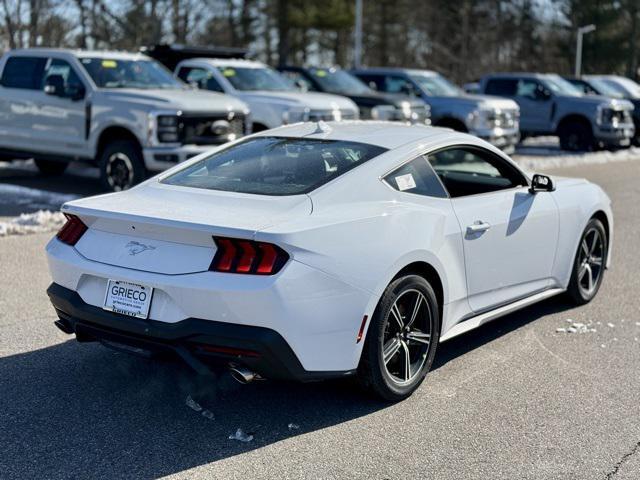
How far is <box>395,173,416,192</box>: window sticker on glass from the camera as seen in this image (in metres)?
5.03

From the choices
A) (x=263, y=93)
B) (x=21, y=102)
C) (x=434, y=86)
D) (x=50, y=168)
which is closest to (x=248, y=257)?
(x=21, y=102)

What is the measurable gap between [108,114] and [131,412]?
8211mm

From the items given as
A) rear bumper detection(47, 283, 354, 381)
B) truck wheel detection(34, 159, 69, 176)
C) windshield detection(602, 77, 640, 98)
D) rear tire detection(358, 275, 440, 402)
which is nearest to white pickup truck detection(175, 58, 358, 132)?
truck wheel detection(34, 159, 69, 176)

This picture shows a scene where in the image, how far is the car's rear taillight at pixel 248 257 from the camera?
410 centimetres

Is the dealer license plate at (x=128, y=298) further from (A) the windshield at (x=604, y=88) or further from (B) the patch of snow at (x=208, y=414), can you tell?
(A) the windshield at (x=604, y=88)

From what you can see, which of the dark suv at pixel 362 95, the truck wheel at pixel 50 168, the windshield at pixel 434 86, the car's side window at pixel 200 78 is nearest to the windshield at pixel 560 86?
the windshield at pixel 434 86

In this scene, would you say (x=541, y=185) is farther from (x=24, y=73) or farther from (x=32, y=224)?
(x=24, y=73)

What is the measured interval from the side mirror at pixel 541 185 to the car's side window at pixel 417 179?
105 cm

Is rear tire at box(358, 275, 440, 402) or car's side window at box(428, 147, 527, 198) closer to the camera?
rear tire at box(358, 275, 440, 402)

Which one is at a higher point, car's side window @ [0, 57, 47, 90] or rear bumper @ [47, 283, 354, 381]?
car's side window @ [0, 57, 47, 90]

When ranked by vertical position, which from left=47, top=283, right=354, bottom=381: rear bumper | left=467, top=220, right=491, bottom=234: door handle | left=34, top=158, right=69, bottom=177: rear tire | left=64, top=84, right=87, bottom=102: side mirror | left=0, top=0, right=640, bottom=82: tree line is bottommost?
left=34, top=158, right=69, bottom=177: rear tire

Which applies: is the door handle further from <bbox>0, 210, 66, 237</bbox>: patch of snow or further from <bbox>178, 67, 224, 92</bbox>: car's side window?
<bbox>178, 67, 224, 92</bbox>: car's side window

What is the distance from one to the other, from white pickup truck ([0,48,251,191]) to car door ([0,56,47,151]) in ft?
0.05

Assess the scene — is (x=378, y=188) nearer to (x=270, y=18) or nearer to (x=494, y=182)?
(x=494, y=182)
